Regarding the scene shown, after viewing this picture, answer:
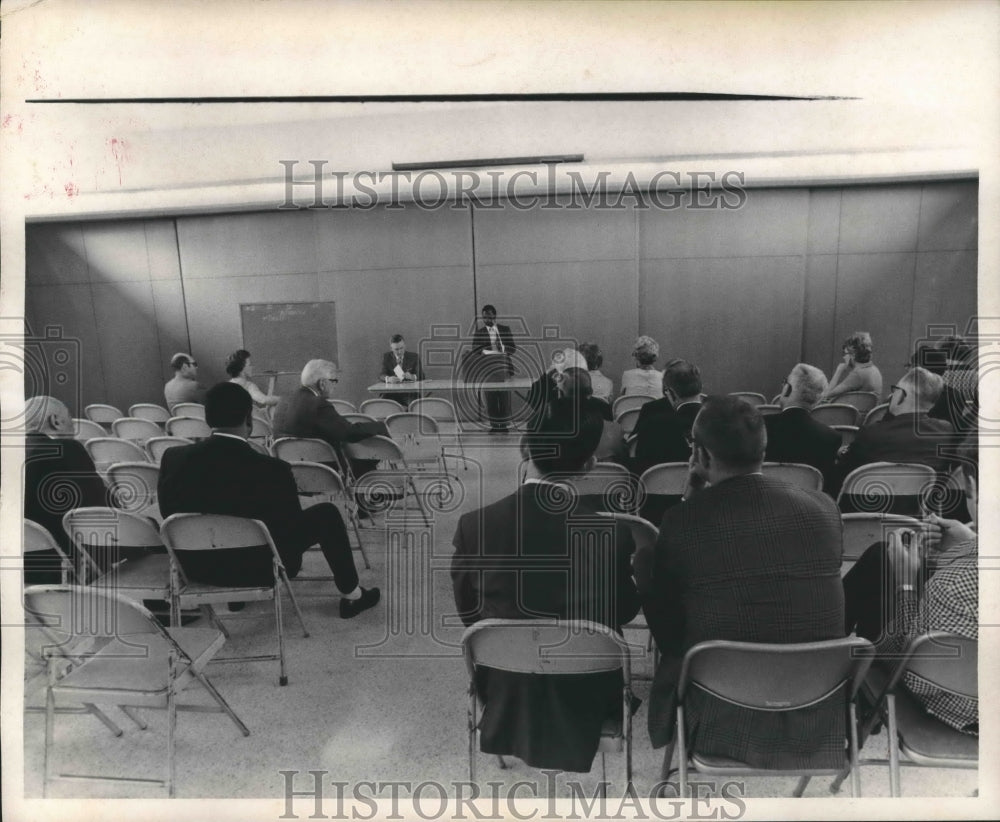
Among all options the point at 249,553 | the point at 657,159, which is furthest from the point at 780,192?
the point at 249,553

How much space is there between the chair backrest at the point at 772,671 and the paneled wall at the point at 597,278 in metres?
6.64

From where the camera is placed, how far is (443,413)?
6660 mm

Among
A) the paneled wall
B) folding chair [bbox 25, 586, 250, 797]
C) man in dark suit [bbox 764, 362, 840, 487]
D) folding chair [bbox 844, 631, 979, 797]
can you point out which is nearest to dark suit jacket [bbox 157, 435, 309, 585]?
folding chair [bbox 25, 586, 250, 797]

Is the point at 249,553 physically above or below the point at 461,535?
below

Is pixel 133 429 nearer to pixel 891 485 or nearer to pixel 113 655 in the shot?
pixel 113 655

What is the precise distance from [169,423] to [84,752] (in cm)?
321

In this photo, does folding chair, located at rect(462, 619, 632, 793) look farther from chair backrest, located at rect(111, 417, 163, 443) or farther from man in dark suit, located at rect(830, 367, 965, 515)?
chair backrest, located at rect(111, 417, 163, 443)

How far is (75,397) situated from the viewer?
9.22 feet

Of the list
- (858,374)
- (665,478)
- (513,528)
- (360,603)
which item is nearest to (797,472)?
(665,478)

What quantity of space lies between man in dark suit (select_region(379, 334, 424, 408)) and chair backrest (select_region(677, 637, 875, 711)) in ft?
20.6

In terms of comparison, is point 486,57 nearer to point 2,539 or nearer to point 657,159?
point 657,159

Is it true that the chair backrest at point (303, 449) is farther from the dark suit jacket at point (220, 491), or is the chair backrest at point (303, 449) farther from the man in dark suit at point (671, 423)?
the man in dark suit at point (671, 423)

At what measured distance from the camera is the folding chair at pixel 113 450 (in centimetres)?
410

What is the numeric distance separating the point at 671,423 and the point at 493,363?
436cm
